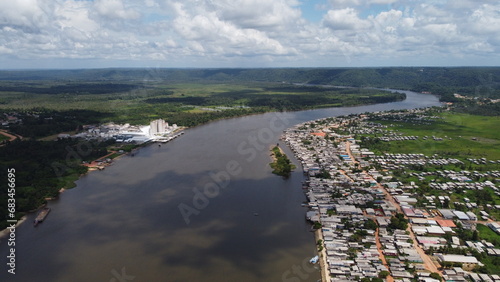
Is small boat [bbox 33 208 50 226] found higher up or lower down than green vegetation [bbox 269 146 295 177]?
lower down

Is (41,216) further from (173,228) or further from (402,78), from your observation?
(402,78)

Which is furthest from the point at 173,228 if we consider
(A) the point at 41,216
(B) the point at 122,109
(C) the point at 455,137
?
(B) the point at 122,109

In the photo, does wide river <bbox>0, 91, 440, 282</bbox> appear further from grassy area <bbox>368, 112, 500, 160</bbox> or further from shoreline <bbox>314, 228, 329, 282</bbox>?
grassy area <bbox>368, 112, 500, 160</bbox>

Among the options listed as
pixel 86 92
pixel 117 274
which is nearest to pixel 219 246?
→ pixel 117 274

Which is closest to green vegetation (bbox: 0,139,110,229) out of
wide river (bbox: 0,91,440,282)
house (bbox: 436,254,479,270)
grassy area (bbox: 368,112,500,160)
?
wide river (bbox: 0,91,440,282)

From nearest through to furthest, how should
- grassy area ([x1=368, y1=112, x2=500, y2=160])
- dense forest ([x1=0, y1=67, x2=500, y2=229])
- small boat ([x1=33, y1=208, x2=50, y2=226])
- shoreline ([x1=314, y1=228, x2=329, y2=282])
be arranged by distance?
shoreline ([x1=314, y1=228, x2=329, y2=282]), small boat ([x1=33, y1=208, x2=50, y2=226]), dense forest ([x1=0, y1=67, x2=500, y2=229]), grassy area ([x1=368, y1=112, x2=500, y2=160])

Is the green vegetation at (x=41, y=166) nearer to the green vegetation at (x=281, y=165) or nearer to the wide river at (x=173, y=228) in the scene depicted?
the wide river at (x=173, y=228)

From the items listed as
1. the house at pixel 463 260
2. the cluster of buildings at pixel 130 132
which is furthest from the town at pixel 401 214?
Result: the cluster of buildings at pixel 130 132
